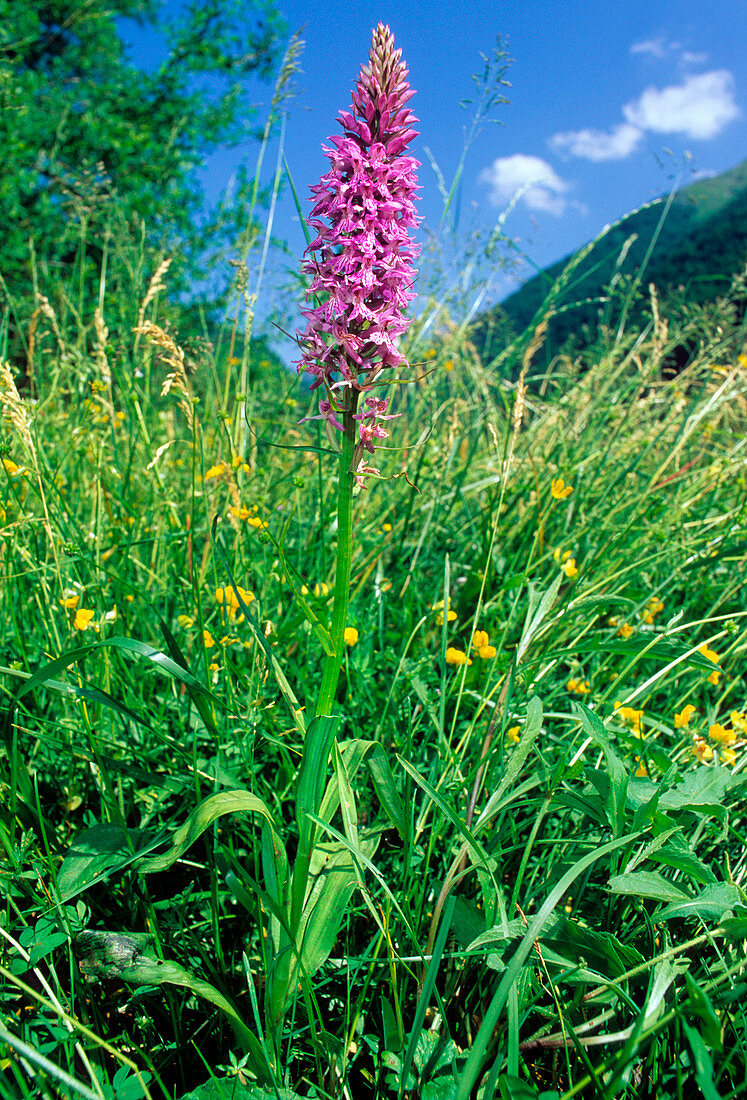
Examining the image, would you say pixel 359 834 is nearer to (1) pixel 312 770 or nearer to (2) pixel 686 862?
(1) pixel 312 770

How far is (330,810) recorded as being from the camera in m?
1.15

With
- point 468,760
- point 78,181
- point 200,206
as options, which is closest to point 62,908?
point 468,760

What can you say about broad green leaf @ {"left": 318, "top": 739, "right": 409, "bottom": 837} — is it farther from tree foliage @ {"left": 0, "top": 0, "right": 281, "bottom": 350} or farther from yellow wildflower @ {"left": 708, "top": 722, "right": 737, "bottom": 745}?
tree foliage @ {"left": 0, "top": 0, "right": 281, "bottom": 350}


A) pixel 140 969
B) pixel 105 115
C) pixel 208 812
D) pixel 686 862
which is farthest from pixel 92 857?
pixel 105 115

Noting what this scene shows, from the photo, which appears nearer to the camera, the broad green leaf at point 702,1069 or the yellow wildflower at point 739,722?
the broad green leaf at point 702,1069

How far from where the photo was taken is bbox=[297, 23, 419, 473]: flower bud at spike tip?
3.48 ft

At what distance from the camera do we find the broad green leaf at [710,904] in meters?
1.08

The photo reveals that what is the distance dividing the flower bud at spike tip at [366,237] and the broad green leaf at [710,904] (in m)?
0.99

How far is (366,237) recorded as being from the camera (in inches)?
41.5

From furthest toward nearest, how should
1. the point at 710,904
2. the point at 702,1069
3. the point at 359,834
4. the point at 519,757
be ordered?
the point at 359,834, the point at 519,757, the point at 710,904, the point at 702,1069

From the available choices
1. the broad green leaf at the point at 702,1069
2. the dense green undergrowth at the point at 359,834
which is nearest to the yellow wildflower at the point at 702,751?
the dense green undergrowth at the point at 359,834

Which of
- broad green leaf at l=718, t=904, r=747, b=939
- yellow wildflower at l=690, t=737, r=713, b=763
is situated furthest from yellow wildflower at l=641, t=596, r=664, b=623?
broad green leaf at l=718, t=904, r=747, b=939

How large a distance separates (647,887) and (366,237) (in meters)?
1.23

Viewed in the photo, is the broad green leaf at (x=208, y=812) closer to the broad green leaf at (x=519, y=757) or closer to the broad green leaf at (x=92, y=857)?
the broad green leaf at (x=92, y=857)
